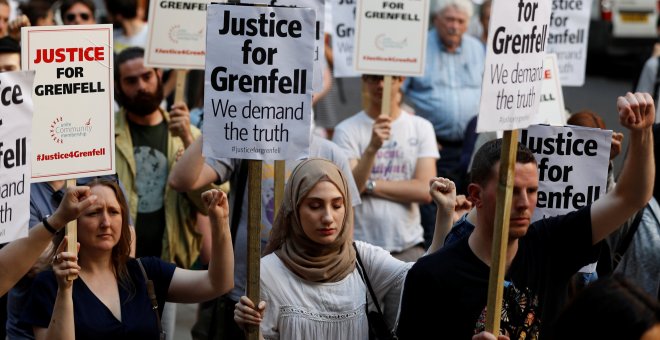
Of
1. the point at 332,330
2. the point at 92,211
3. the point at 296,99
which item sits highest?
the point at 296,99

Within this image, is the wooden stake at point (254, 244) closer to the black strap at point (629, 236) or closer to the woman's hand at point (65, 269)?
the woman's hand at point (65, 269)

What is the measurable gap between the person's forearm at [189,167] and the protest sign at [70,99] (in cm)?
98

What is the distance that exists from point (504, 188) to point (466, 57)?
560cm

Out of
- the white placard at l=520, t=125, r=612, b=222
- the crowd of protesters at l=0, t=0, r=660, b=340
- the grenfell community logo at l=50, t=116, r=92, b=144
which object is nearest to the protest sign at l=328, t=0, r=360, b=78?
the crowd of protesters at l=0, t=0, r=660, b=340

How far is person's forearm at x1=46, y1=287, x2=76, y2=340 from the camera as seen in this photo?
4977 mm

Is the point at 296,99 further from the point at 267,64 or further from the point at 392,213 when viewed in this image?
the point at 392,213

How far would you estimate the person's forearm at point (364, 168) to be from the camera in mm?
7438

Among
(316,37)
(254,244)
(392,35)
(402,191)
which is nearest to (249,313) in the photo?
(254,244)

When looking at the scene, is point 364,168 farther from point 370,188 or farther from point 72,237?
point 72,237

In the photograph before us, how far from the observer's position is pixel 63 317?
499 cm

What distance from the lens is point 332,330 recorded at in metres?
5.22

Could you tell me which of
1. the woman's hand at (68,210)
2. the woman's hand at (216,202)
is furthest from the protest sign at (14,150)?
the woman's hand at (216,202)

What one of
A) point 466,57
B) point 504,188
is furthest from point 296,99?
point 466,57

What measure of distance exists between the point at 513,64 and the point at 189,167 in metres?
2.16
